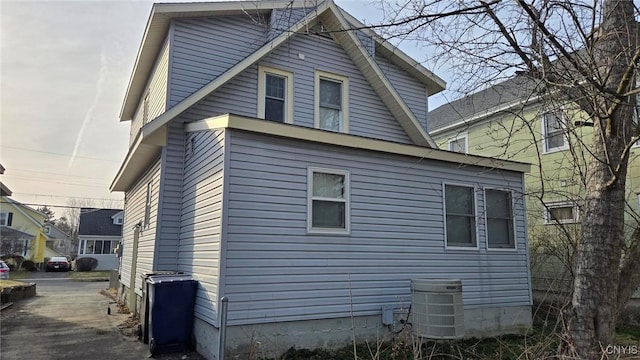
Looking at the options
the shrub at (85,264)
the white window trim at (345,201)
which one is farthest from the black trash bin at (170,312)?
the shrub at (85,264)

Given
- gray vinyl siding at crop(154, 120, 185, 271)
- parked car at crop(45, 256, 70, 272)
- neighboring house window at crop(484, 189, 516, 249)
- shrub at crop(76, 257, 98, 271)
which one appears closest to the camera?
gray vinyl siding at crop(154, 120, 185, 271)

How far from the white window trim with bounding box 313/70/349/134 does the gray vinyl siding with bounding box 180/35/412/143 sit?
0.08 m

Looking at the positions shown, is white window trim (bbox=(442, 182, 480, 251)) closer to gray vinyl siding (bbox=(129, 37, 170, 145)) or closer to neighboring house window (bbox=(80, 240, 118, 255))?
gray vinyl siding (bbox=(129, 37, 170, 145))

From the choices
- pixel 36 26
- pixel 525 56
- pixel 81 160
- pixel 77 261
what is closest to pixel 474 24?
pixel 525 56

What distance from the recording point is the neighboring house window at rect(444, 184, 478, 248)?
8734 millimetres

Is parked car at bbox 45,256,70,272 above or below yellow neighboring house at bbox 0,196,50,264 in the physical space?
below

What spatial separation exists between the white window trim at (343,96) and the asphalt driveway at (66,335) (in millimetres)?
5781

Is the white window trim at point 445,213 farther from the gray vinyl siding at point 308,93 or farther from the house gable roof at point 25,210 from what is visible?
the house gable roof at point 25,210

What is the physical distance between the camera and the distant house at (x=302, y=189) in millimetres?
6527

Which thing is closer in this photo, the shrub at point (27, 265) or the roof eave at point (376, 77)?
the roof eave at point (376, 77)

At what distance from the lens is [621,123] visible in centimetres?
449

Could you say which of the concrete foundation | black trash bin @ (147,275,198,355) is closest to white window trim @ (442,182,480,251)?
the concrete foundation

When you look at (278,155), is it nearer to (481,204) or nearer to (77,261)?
(481,204)

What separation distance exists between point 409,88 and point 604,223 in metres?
8.21
